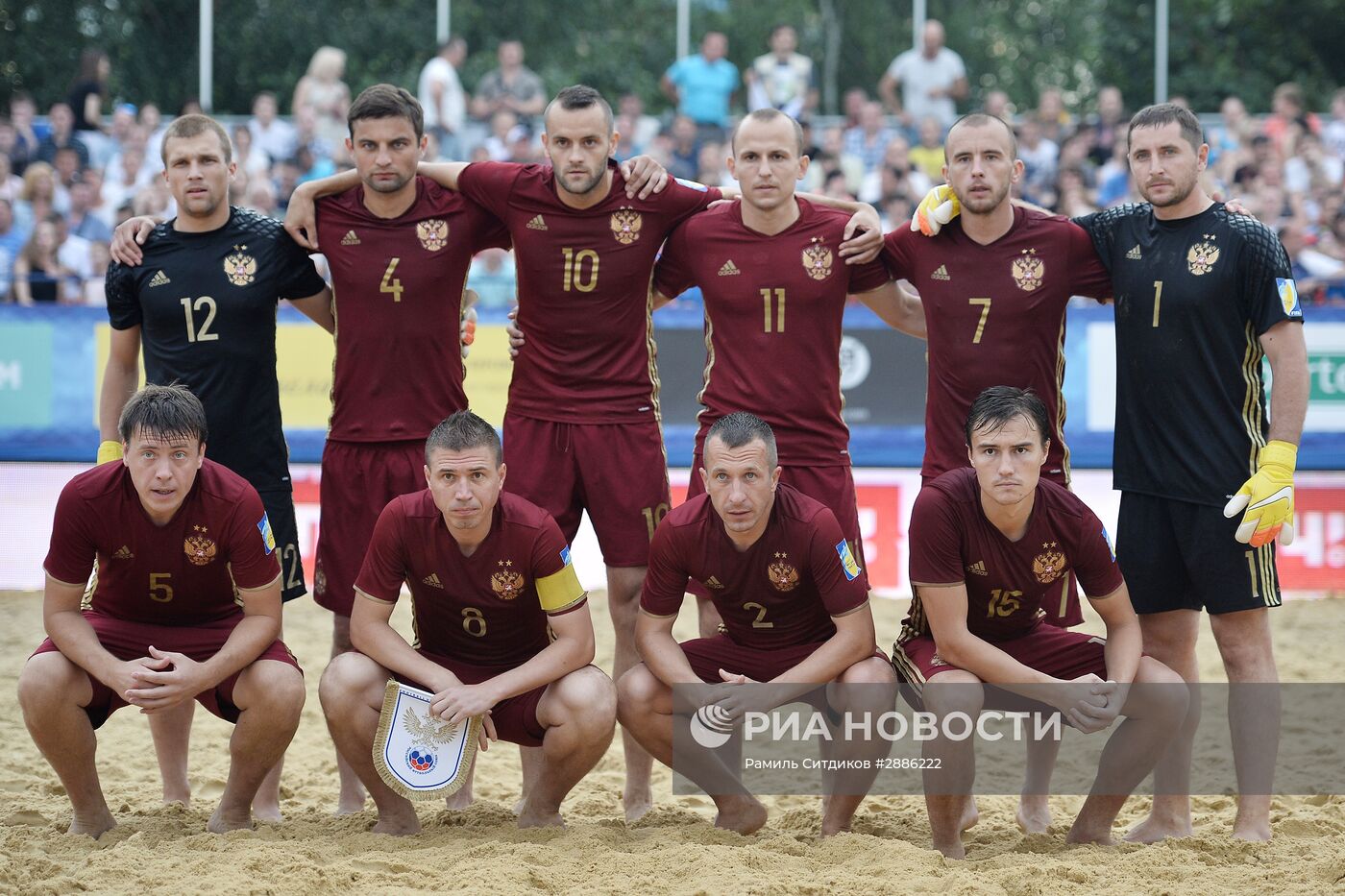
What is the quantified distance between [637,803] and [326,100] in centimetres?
1116

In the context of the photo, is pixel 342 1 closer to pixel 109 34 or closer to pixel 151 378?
pixel 109 34

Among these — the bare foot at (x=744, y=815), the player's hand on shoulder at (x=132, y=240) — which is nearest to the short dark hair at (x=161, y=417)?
the player's hand on shoulder at (x=132, y=240)

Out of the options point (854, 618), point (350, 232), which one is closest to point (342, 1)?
point (350, 232)

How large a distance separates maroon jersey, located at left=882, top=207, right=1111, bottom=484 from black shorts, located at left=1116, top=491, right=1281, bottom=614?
381mm

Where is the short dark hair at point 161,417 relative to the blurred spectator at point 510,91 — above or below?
below

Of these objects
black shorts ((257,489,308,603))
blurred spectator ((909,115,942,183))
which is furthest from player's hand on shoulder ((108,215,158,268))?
blurred spectator ((909,115,942,183))

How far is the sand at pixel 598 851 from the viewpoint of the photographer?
14.6ft

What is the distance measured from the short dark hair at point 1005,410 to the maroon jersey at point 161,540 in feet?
8.34

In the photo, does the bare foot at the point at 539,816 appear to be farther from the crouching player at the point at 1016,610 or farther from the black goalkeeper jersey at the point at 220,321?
the black goalkeeper jersey at the point at 220,321

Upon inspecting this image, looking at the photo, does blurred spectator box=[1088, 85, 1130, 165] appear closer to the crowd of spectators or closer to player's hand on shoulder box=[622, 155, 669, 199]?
the crowd of spectators

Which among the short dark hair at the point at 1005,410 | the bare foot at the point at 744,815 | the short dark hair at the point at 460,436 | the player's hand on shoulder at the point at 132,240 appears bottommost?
the bare foot at the point at 744,815

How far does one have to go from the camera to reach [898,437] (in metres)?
9.85

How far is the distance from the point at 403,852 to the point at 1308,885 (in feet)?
9.46

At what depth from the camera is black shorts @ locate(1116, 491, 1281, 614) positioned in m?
5.14
